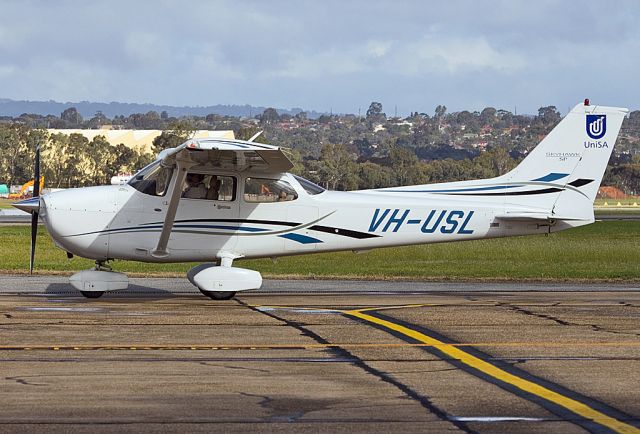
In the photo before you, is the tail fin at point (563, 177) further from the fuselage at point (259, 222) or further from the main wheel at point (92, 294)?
the main wheel at point (92, 294)

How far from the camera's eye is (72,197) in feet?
53.7

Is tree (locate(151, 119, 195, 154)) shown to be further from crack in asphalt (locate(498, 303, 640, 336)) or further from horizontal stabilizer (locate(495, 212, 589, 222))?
crack in asphalt (locate(498, 303, 640, 336))

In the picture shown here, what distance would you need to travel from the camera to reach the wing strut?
15.9m

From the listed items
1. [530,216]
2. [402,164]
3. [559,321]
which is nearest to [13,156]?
[402,164]

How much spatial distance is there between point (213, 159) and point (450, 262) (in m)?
12.9

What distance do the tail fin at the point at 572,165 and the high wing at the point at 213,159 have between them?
4.30m

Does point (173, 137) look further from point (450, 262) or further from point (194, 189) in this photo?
point (194, 189)

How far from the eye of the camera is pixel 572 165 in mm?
17906

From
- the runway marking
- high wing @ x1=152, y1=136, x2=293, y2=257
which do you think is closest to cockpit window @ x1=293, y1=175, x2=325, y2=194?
Answer: high wing @ x1=152, y1=136, x2=293, y2=257

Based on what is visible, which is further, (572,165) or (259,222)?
(572,165)

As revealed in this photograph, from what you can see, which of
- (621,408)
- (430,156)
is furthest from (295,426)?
(430,156)

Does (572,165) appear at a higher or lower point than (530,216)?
higher

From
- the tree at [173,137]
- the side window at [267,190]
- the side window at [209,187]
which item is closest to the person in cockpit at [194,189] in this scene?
the side window at [209,187]

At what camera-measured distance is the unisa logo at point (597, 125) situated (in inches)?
697
